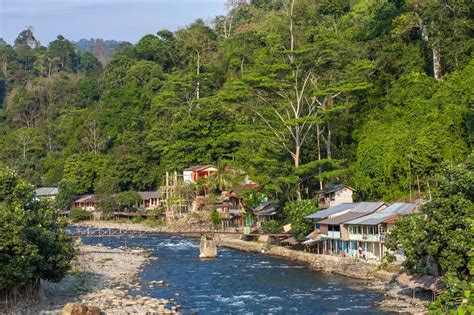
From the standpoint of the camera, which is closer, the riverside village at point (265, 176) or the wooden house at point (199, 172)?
the riverside village at point (265, 176)

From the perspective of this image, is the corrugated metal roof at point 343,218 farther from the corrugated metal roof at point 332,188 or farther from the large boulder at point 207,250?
the large boulder at point 207,250

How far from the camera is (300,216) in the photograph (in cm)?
4762

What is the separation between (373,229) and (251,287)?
374 inches

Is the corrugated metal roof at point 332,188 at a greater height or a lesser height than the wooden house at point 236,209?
greater

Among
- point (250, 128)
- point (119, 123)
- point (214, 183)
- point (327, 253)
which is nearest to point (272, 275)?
point (327, 253)

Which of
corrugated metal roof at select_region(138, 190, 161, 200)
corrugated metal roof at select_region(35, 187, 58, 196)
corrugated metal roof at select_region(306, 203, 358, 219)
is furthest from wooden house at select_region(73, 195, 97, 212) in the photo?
corrugated metal roof at select_region(306, 203, 358, 219)

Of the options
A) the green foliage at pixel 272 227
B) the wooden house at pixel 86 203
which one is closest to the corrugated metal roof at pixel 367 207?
the green foliage at pixel 272 227

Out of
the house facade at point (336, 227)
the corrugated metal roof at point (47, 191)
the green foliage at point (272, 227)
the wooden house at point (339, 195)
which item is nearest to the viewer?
the house facade at point (336, 227)

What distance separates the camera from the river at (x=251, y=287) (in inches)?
1158

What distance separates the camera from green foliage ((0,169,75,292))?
26094 millimetres

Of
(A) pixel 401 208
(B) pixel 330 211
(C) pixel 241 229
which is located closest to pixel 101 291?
(B) pixel 330 211

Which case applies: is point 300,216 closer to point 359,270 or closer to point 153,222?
point 359,270

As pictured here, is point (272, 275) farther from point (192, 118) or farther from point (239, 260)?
point (192, 118)

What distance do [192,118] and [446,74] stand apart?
3635 centimetres
